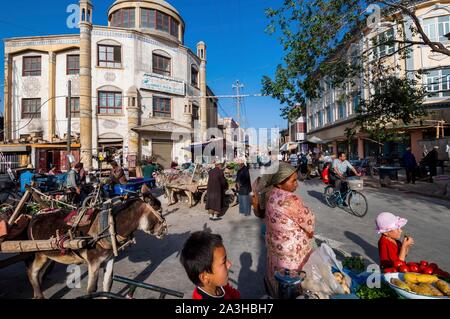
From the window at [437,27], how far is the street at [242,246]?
1799 centimetres

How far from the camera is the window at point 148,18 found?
2311 centimetres

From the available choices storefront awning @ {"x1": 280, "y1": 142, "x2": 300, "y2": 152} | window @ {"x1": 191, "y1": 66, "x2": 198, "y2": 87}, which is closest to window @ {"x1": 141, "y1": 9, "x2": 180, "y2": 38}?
window @ {"x1": 191, "y1": 66, "x2": 198, "y2": 87}

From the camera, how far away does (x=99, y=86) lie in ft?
67.8

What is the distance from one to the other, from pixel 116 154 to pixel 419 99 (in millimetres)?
19750

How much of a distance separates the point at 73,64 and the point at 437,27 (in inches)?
1207

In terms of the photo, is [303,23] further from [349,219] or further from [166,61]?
[166,61]

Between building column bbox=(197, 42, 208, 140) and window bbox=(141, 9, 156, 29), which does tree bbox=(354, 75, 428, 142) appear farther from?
window bbox=(141, 9, 156, 29)

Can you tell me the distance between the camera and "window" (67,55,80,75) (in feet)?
70.3

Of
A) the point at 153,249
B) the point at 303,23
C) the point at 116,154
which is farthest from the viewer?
→ the point at 116,154

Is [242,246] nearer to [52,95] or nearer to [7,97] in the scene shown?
[52,95]

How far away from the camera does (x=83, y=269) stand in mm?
4250

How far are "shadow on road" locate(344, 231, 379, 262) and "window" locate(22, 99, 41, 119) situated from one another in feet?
83.4

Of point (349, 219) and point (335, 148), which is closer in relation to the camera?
point (349, 219)
